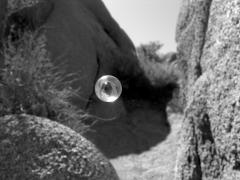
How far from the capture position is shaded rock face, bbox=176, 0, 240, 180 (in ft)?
7.01

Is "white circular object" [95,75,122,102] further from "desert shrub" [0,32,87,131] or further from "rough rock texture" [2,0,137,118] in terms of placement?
"rough rock texture" [2,0,137,118]

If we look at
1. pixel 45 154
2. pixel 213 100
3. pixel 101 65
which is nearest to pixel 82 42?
pixel 101 65

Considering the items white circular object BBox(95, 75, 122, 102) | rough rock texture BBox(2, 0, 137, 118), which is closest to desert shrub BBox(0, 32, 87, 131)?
white circular object BBox(95, 75, 122, 102)

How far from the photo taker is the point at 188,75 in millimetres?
3031

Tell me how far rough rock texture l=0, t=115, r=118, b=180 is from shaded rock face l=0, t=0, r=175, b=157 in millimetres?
3386

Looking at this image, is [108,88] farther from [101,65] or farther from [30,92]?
[101,65]

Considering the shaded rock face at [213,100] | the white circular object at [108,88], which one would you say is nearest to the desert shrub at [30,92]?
the white circular object at [108,88]

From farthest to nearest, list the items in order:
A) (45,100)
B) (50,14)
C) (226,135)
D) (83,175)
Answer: (50,14) < (45,100) < (83,175) < (226,135)

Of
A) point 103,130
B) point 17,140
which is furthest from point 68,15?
point 17,140

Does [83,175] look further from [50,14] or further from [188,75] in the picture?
[50,14]

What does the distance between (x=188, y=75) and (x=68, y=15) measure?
19.1ft

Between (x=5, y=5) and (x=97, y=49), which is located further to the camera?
(x=97, y=49)

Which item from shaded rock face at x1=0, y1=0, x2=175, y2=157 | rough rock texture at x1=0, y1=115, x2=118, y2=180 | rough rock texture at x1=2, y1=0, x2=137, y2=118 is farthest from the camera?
rough rock texture at x1=2, y1=0, x2=137, y2=118

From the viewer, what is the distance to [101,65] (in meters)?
8.66
